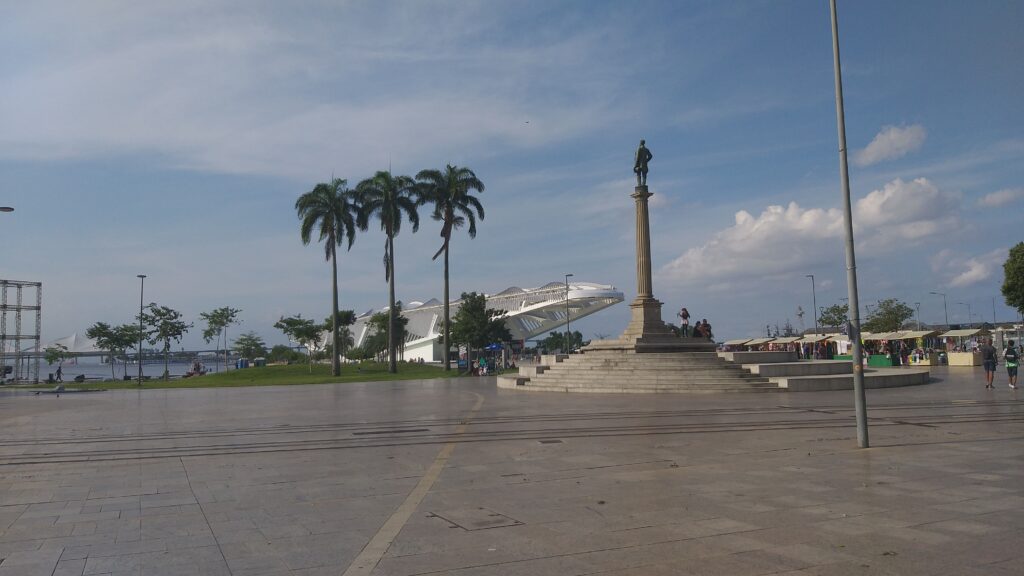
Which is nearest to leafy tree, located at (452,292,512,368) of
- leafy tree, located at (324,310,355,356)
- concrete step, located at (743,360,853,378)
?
leafy tree, located at (324,310,355,356)

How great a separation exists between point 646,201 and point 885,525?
24847 millimetres

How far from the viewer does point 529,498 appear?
24.3ft

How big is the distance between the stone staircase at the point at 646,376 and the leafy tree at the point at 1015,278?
30853 mm

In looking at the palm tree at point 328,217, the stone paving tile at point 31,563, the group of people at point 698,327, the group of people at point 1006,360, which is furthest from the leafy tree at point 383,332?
the stone paving tile at point 31,563

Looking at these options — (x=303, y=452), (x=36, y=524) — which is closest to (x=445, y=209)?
(x=303, y=452)

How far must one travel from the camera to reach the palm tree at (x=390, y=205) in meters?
46.8

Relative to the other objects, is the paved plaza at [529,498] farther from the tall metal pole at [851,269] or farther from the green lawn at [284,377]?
the green lawn at [284,377]

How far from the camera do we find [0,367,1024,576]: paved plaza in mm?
5227

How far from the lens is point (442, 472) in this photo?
9.09m

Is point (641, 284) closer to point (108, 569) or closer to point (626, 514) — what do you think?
point (626, 514)

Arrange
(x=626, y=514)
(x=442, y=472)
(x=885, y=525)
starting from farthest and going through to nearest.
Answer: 1. (x=442, y=472)
2. (x=626, y=514)
3. (x=885, y=525)

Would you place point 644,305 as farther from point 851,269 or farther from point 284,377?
point 284,377

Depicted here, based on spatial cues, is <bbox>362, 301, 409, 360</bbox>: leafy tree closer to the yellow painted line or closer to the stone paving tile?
the yellow painted line

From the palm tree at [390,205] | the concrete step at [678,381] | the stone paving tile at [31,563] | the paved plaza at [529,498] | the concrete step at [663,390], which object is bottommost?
the paved plaza at [529,498]
